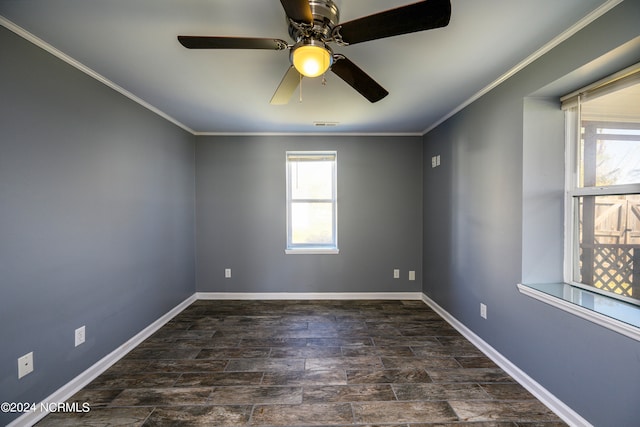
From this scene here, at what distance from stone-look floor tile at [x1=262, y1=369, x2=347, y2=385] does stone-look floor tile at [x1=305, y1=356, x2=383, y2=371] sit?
2.6 inches

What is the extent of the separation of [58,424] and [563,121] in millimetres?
3925

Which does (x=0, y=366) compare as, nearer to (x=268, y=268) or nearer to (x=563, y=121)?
(x=268, y=268)

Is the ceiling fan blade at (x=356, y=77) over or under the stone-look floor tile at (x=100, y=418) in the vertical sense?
over

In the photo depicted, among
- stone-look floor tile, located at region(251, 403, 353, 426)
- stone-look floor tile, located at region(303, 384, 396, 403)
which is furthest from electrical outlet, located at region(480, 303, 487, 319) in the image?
stone-look floor tile, located at region(251, 403, 353, 426)

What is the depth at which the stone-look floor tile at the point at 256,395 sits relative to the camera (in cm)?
185

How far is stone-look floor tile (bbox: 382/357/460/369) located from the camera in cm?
224

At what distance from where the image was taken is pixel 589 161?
6.07ft

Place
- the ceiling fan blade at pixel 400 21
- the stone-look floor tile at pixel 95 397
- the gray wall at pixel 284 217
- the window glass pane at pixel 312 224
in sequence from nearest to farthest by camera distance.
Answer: the ceiling fan blade at pixel 400 21, the stone-look floor tile at pixel 95 397, the gray wall at pixel 284 217, the window glass pane at pixel 312 224

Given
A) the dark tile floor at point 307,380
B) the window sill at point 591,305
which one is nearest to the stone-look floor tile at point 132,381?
the dark tile floor at point 307,380

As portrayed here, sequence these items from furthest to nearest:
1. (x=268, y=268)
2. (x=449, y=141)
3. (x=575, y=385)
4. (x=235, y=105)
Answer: (x=268, y=268) < (x=449, y=141) < (x=235, y=105) < (x=575, y=385)

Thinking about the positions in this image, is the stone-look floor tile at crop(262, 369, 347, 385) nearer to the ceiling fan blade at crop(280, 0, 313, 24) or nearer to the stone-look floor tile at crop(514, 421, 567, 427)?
the stone-look floor tile at crop(514, 421, 567, 427)

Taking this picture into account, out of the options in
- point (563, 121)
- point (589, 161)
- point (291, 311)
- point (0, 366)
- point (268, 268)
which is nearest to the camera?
point (0, 366)

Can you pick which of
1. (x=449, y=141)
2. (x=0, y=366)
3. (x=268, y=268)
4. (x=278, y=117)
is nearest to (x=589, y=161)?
(x=449, y=141)

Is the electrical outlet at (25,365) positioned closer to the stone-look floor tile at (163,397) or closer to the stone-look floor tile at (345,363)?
the stone-look floor tile at (163,397)
